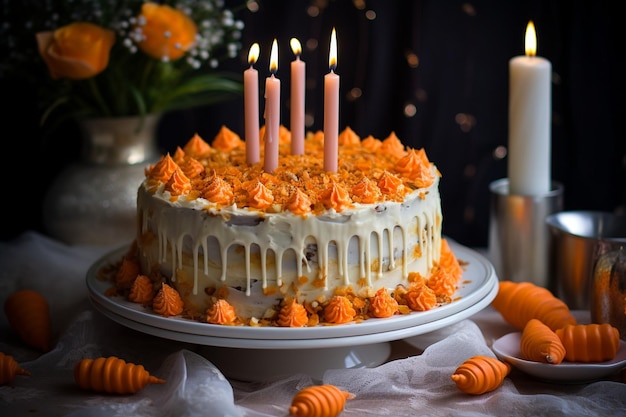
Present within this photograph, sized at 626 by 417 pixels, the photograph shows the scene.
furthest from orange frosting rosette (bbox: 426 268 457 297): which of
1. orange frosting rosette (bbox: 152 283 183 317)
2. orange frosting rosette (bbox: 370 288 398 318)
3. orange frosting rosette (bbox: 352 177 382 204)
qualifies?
orange frosting rosette (bbox: 152 283 183 317)

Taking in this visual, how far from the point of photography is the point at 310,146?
2.39 m

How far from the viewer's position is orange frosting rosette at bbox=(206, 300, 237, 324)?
6.15ft

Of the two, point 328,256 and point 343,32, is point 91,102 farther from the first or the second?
point 328,256

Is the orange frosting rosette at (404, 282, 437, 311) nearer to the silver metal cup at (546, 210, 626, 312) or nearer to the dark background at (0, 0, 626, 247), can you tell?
the silver metal cup at (546, 210, 626, 312)

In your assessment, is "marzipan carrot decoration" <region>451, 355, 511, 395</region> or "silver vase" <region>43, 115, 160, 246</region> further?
"silver vase" <region>43, 115, 160, 246</region>

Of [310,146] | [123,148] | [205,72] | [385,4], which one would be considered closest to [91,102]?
[123,148]

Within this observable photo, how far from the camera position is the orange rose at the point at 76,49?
2545 mm

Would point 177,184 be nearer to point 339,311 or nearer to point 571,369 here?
point 339,311

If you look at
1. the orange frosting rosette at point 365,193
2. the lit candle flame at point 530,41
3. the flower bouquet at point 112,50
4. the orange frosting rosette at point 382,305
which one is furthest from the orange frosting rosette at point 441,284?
the flower bouquet at point 112,50

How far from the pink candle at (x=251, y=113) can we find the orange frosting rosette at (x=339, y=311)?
0.47m

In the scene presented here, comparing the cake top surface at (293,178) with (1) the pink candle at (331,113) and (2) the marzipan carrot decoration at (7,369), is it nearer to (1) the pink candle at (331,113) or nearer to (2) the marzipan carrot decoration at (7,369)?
(1) the pink candle at (331,113)

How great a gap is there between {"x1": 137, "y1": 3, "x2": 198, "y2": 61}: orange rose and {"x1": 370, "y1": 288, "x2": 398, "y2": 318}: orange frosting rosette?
3.70 ft

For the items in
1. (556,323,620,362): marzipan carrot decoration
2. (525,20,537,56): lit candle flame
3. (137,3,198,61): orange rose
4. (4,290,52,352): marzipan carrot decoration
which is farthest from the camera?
(137,3,198,61): orange rose

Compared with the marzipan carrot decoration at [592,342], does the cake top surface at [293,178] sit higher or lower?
higher
